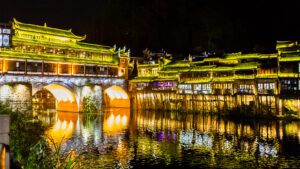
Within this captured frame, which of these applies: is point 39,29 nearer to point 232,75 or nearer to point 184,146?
point 232,75

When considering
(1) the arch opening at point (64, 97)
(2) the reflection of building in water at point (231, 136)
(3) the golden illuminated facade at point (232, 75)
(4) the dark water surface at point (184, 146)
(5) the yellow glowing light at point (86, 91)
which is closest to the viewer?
(4) the dark water surface at point (184, 146)

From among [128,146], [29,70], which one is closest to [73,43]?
[29,70]

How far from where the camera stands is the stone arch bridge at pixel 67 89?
46.8 m

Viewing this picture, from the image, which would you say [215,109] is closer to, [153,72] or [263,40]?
[153,72]

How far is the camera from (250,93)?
52719 millimetres

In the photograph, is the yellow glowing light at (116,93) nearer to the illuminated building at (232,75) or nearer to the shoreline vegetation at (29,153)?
the illuminated building at (232,75)

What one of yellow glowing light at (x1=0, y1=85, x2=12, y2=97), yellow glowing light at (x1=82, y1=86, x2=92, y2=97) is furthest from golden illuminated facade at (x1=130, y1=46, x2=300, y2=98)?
yellow glowing light at (x1=0, y1=85, x2=12, y2=97)

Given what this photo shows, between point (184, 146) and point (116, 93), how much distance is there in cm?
4598

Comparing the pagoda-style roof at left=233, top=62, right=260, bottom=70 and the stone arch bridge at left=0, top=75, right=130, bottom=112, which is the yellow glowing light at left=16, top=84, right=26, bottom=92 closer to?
the stone arch bridge at left=0, top=75, right=130, bottom=112

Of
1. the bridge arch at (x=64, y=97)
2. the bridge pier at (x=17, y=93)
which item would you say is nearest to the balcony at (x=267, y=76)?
the bridge arch at (x=64, y=97)

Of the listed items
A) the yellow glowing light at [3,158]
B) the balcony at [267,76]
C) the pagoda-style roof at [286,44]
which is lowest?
the yellow glowing light at [3,158]

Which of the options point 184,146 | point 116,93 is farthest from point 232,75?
point 184,146

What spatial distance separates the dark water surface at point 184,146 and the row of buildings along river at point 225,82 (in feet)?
33.1

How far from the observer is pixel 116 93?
Result: 72.0 m
